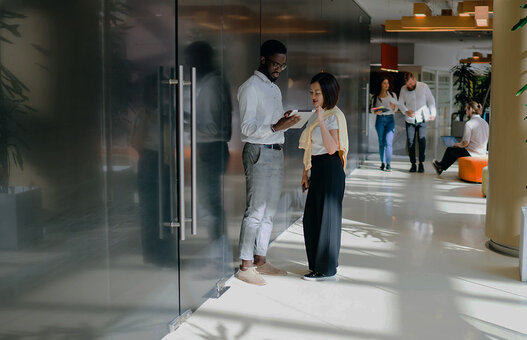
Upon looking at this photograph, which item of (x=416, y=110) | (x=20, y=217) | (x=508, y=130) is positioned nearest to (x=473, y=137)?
(x=416, y=110)

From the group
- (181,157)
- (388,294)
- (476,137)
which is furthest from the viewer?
(476,137)

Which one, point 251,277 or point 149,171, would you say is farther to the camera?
point 251,277

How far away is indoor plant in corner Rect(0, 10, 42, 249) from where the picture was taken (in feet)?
8.06

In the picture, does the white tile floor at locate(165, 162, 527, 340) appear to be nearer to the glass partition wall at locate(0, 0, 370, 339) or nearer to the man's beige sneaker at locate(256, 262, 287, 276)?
the man's beige sneaker at locate(256, 262, 287, 276)

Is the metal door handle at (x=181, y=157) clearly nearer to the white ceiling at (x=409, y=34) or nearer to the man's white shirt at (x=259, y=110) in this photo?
the man's white shirt at (x=259, y=110)

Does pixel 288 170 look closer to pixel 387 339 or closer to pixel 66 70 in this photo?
pixel 387 339

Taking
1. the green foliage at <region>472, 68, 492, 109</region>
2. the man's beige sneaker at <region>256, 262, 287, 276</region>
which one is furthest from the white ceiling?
the man's beige sneaker at <region>256, 262, 287, 276</region>

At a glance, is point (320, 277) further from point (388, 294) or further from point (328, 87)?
point (328, 87)

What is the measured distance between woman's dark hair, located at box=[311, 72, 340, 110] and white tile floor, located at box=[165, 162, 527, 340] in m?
1.41

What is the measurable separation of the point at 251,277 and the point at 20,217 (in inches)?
110

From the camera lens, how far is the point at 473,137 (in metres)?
11.4

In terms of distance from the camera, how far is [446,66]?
24.6 m

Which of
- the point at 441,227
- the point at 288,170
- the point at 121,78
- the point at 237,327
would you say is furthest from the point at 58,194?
the point at 441,227

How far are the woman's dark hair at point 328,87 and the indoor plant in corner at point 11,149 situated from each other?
2.90 m
